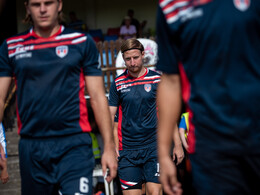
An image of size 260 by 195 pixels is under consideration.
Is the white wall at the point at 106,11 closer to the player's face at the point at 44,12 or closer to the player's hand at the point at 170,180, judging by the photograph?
the player's face at the point at 44,12

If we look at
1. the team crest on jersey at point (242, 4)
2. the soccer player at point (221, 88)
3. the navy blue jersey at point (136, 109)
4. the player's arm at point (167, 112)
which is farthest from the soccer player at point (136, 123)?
the team crest on jersey at point (242, 4)

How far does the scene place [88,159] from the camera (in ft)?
10.7

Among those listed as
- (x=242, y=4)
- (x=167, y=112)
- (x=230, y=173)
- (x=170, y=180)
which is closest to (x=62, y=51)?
(x=167, y=112)

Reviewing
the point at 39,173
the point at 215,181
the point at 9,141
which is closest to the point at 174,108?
the point at 215,181

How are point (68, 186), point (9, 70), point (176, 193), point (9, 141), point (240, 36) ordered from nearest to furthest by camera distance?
1. point (240, 36)
2. point (176, 193)
3. point (68, 186)
4. point (9, 70)
5. point (9, 141)

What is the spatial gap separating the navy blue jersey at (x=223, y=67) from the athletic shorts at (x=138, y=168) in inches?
126

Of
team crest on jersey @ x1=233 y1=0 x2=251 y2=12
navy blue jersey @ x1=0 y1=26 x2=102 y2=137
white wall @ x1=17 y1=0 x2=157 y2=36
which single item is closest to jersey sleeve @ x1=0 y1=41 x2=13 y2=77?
navy blue jersey @ x1=0 y1=26 x2=102 y2=137

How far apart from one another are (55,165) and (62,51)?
3.17 ft

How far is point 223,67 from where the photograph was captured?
224 centimetres

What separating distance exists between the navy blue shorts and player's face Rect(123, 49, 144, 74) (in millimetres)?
2655

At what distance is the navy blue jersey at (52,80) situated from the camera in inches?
124

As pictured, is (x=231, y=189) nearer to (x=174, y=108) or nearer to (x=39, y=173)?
(x=174, y=108)

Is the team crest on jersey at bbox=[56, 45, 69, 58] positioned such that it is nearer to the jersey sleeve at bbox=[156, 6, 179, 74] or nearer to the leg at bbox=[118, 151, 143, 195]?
the jersey sleeve at bbox=[156, 6, 179, 74]

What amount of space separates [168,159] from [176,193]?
22 centimetres
